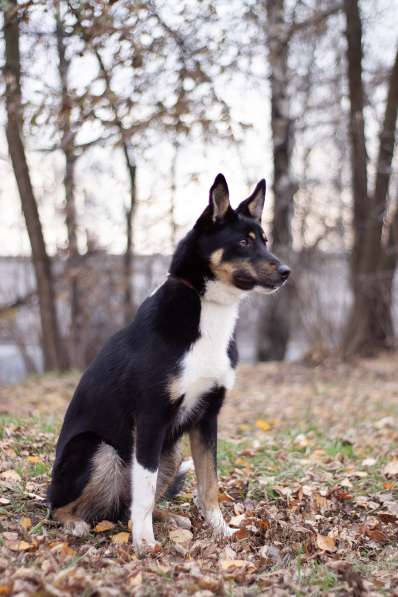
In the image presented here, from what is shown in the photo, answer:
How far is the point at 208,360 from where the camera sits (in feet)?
12.6

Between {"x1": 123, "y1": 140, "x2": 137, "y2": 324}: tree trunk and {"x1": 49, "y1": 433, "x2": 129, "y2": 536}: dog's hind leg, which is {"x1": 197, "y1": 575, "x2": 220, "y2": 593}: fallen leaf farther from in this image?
{"x1": 123, "y1": 140, "x2": 137, "y2": 324}: tree trunk

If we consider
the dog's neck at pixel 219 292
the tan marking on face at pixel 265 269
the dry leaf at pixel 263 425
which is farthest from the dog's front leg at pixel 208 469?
the dry leaf at pixel 263 425

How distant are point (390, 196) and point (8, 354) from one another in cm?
1095

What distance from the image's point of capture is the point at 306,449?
614cm

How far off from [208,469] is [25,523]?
3.69ft

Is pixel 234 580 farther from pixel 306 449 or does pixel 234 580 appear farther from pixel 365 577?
pixel 306 449

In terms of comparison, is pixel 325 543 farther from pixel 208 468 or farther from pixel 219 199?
pixel 219 199

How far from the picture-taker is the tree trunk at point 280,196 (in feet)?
39.9

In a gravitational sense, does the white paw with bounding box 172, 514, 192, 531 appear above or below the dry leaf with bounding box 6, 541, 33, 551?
below

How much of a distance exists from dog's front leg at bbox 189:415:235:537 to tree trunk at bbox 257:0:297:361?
317 inches

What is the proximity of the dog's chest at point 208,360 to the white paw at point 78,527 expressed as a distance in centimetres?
85

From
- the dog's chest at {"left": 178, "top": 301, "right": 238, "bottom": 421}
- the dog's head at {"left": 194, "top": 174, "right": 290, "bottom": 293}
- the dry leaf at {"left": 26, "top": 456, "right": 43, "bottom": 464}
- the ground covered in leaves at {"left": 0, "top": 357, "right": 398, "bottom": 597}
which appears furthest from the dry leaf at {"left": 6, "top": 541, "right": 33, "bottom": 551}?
the dog's head at {"left": 194, "top": 174, "right": 290, "bottom": 293}

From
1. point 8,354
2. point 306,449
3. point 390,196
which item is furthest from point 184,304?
point 8,354

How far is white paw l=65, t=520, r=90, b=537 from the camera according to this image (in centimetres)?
390
